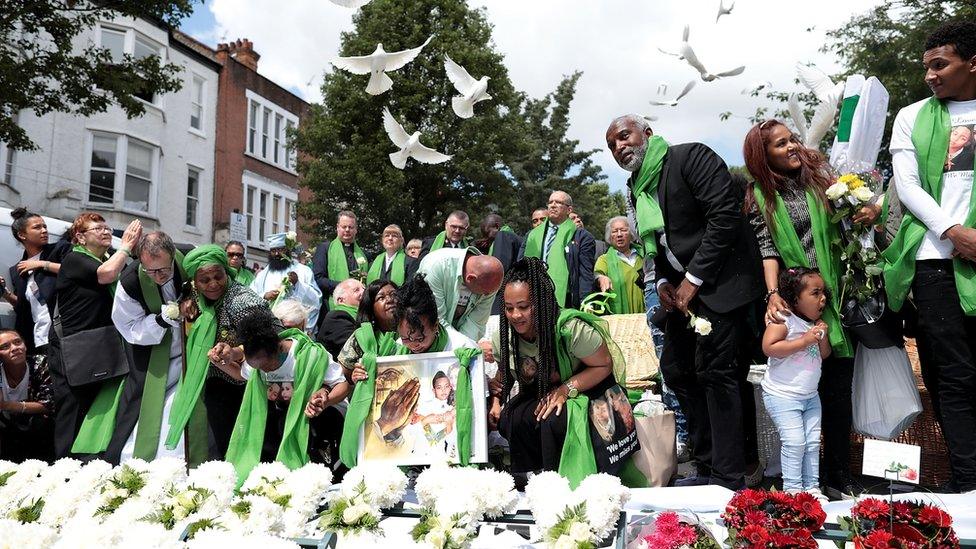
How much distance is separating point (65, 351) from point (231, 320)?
1.13 meters

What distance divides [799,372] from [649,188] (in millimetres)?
1127

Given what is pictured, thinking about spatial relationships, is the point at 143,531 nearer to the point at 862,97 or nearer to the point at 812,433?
the point at 812,433

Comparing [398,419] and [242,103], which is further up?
[242,103]

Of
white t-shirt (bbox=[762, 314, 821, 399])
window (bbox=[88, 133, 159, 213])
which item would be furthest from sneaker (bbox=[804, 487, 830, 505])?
window (bbox=[88, 133, 159, 213])

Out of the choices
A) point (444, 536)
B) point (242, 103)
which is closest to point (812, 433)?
point (444, 536)

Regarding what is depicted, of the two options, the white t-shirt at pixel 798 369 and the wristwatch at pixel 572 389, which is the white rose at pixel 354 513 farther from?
the white t-shirt at pixel 798 369

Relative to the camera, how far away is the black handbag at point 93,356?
4.30 m

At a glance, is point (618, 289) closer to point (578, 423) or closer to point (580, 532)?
point (578, 423)

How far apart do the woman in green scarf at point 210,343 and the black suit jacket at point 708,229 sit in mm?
2297

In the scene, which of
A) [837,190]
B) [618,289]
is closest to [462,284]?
[837,190]

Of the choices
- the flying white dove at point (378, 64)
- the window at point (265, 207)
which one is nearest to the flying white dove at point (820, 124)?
the flying white dove at point (378, 64)

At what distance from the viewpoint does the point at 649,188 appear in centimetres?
360

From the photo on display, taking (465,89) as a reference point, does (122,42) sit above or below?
above

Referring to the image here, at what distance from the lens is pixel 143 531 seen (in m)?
2.12
